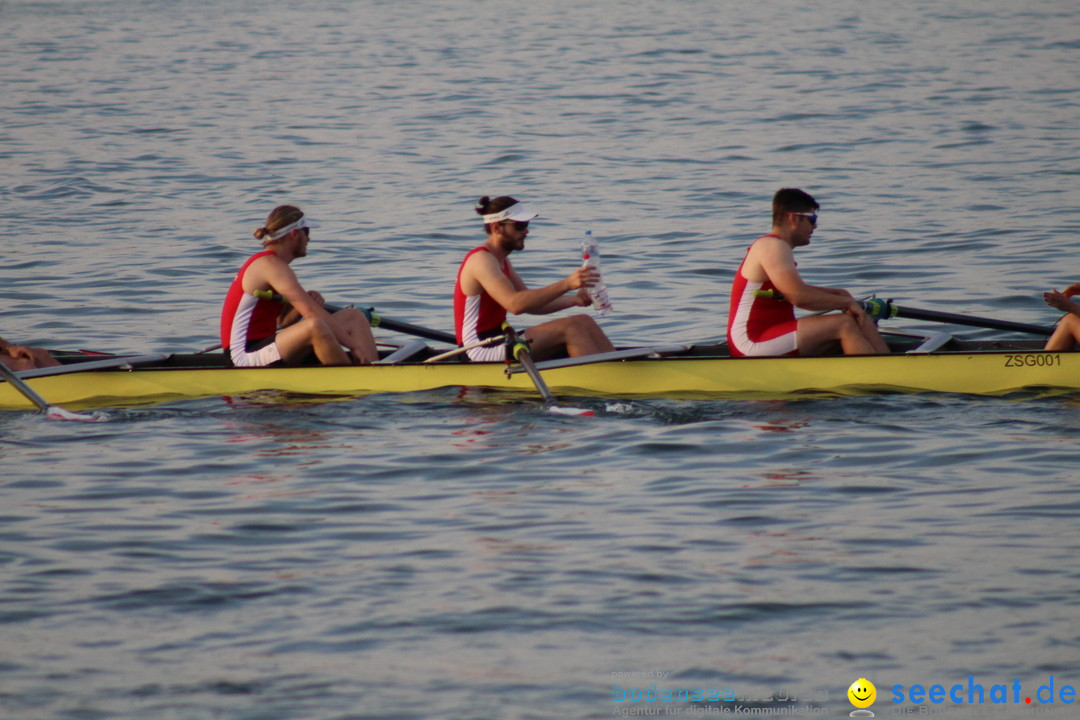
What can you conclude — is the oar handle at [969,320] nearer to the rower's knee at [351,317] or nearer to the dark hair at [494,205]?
the dark hair at [494,205]

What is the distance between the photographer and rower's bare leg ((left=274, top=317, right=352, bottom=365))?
10.2 metres

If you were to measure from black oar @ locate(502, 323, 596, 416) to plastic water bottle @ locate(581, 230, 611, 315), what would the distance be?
58 cm

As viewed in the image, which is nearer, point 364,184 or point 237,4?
point 364,184

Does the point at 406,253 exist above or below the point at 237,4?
below

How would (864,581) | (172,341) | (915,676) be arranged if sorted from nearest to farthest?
(915,676) → (864,581) → (172,341)

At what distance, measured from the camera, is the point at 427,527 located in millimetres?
7883

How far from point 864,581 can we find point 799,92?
24.7m

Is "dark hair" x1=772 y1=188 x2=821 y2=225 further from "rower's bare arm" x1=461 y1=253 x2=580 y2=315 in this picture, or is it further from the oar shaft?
the oar shaft

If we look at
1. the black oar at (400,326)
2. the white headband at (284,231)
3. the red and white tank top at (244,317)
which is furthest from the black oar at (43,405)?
the black oar at (400,326)

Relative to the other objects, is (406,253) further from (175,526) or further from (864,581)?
(864,581)

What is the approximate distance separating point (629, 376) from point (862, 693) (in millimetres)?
4599

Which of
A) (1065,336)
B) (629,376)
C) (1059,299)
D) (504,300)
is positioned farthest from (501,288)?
(1065,336)

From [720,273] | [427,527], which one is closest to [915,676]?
[427,527]

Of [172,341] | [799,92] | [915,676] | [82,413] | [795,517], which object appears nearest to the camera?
[915,676]
